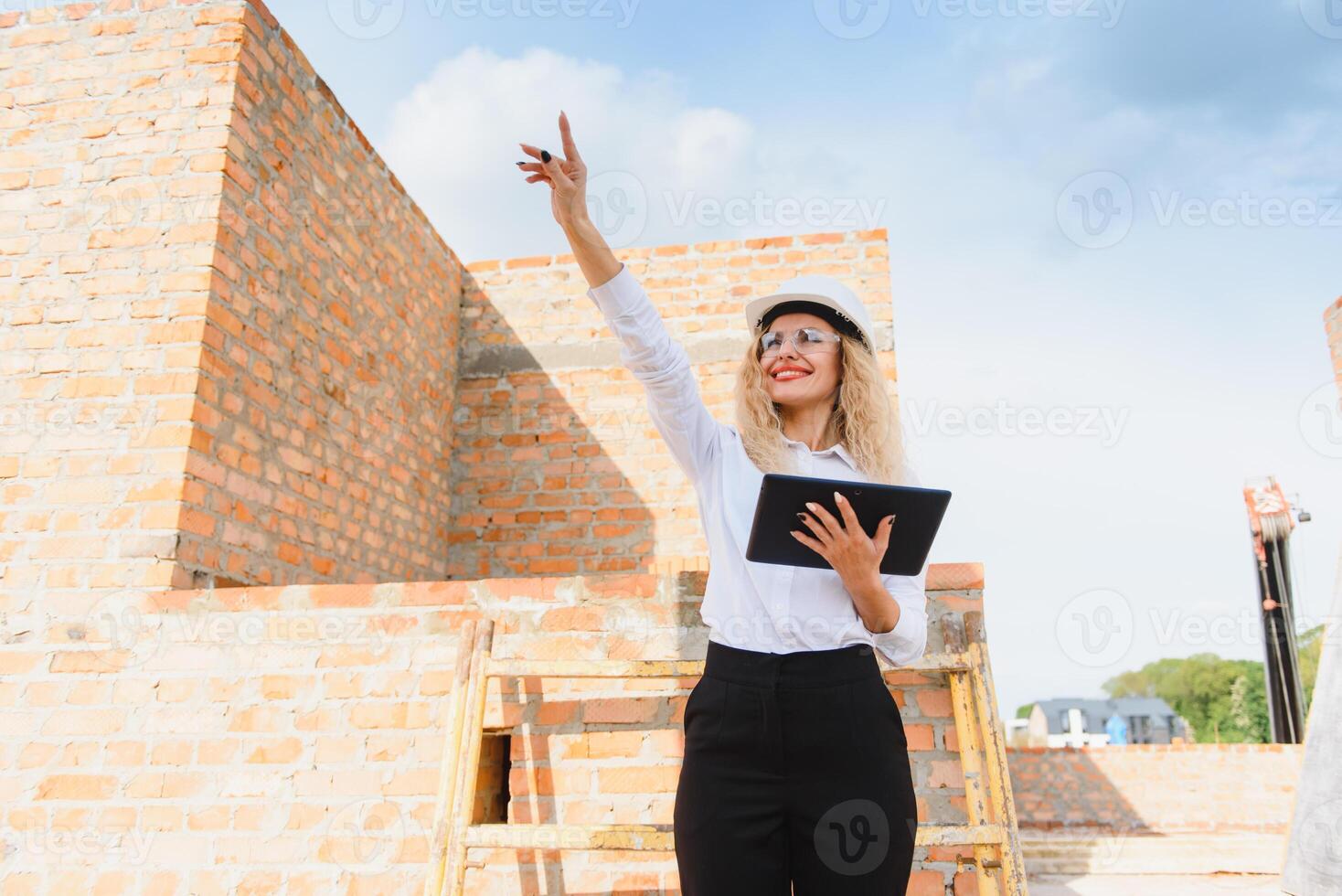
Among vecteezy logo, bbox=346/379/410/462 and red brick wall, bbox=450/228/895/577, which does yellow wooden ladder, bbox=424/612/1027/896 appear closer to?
vecteezy logo, bbox=346/379/410/462

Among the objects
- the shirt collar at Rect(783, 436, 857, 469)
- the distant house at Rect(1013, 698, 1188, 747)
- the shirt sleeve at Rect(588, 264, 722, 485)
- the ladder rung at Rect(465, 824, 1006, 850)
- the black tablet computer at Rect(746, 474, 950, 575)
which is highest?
the shirt sleeve at Rect(588, 264, 722, 485)

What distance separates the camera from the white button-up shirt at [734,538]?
4.98 feet

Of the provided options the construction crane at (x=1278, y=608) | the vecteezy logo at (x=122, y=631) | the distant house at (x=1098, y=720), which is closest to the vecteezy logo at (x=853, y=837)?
the vecteezy logo at (x=122, y=631)

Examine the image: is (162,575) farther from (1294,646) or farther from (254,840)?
(1294,646)

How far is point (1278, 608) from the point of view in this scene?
9336 mm

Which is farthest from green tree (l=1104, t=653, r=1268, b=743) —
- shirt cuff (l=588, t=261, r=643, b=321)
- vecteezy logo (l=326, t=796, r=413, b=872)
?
shirt cuff (l=588, t=261, r=643, b=321)

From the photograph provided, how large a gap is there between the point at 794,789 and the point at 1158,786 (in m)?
9.44

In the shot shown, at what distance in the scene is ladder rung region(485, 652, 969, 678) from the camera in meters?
2.54

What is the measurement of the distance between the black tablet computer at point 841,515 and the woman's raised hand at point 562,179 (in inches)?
23.6

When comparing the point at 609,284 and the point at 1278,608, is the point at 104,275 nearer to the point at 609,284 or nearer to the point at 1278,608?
the point at 609,284

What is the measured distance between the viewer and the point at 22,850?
283cm

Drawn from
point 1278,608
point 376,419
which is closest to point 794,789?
point 376,419

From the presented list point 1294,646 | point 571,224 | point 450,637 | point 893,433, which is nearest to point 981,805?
point 893,433

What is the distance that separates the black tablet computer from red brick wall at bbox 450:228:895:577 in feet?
12.7
